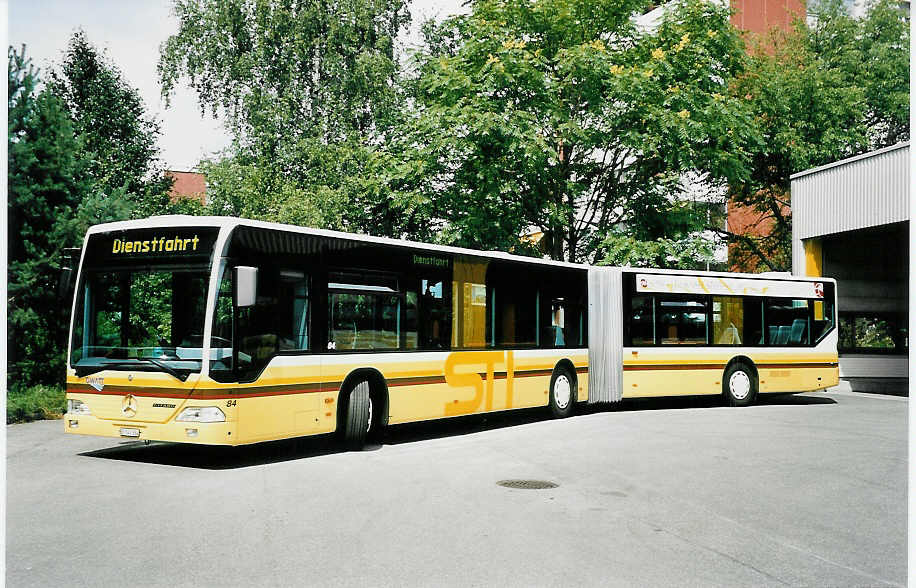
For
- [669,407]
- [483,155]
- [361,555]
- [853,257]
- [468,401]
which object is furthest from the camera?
[853,257]

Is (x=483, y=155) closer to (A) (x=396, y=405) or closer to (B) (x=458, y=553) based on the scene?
(A) (x=396, y=405)

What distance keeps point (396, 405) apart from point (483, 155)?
1276 cm

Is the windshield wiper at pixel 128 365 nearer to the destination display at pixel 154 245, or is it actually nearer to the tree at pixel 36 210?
the destination display at pixel 154 245

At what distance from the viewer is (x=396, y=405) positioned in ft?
44.4

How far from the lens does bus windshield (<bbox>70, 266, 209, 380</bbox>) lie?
424 inches

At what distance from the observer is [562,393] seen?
1808 cm

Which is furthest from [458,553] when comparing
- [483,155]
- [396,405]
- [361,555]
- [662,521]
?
[483,155]

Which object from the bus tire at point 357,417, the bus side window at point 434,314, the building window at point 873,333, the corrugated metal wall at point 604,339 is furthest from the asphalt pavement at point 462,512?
the building window at point 873,333

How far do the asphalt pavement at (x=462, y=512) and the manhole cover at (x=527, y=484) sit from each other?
7 centimetres

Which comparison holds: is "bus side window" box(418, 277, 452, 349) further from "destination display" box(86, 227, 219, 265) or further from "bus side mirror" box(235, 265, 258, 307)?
"destination display" box(86, 227, 219, 265)

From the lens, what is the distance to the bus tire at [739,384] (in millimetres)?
20891

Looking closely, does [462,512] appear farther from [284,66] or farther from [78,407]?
[284,66]

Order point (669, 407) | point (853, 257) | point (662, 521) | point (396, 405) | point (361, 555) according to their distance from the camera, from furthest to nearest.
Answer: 1. point (853, 257)
2. point (669, 407)
3. point (396, 405)
4. point (662, 521)
5. point (361, 555)

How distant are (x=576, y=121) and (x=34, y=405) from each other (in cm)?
1534
